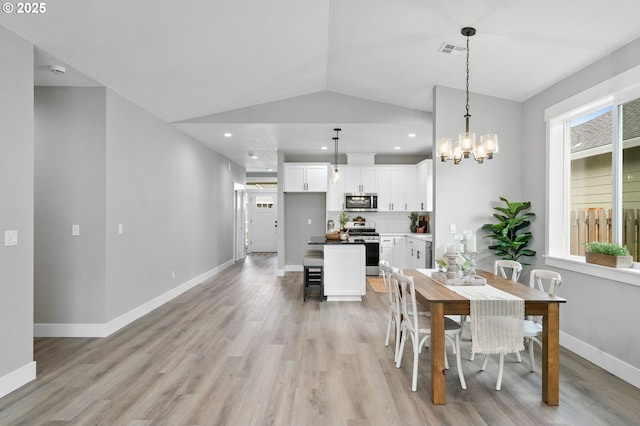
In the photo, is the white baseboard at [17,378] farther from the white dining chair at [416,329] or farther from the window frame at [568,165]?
the window frame at [568,165]

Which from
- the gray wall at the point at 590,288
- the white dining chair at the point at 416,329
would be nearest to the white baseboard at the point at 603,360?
the gray wall at the point at 590,288

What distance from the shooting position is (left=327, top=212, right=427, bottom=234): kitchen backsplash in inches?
312

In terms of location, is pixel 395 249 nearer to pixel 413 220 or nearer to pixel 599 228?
pixel 413 220

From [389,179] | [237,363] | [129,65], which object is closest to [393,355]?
[237,363]

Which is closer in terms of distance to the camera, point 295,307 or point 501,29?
point 501,29

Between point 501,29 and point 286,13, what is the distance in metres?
1.87

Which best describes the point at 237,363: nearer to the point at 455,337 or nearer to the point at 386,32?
the point at 455,337

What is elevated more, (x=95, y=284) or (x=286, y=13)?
(x=286, y=13)

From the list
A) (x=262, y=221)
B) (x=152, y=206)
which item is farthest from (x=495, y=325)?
(x=262, y=221)

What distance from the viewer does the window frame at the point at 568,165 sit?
296 cm

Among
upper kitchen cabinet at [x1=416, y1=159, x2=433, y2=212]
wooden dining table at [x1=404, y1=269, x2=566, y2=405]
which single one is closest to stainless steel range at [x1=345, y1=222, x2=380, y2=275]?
upper kitchen cabinet at [x1=416, y1=159, x2=433, y2=212]

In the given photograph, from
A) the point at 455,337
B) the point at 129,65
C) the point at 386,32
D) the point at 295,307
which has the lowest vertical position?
the point at 295,307

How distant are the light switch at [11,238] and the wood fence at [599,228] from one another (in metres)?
4.97

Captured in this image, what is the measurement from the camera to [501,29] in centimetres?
310
